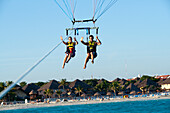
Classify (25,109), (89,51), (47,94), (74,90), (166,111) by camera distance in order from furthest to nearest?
(74,90) < (47,94) < (25,109) < (166,111) < (89,51)

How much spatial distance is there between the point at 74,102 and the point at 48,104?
486cm

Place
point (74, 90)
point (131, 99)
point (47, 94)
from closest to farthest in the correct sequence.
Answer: point (131, 99)
point (47, 94)
point (74, 90)

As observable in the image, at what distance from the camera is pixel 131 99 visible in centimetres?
6275

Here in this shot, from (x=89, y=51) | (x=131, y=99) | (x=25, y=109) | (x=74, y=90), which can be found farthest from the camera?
(x=74, y=90)

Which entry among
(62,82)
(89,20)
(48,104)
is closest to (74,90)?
(62,82)

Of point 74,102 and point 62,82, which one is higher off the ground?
point 62,82

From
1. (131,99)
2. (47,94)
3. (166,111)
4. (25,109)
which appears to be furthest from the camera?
(47,94)

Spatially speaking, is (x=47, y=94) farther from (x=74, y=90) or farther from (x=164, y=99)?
(x=164, y=99)

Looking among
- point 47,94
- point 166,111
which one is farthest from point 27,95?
point 166,111

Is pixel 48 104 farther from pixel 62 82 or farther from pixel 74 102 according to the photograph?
pixel 62 82

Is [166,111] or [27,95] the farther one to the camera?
[27,95]

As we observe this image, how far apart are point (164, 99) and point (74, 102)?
19.1 meters

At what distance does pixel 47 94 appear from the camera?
227 feet

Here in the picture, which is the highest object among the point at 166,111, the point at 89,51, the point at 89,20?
the point at 89,20
